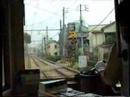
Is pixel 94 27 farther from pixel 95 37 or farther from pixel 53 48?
pixel 53 48

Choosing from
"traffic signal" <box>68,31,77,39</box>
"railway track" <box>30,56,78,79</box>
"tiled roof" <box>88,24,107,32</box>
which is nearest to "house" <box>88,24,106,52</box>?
"tiled roof" <box>88,24,107,32</box>

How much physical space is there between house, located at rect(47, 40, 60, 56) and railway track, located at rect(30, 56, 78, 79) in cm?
20

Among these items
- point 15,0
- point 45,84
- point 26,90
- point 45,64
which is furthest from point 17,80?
point 45,64

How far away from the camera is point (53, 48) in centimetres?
582

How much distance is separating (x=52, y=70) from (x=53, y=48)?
628 millimetres

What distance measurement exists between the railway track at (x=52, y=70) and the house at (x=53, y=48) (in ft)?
0.65

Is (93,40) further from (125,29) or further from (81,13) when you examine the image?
(125,29)

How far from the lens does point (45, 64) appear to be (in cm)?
606

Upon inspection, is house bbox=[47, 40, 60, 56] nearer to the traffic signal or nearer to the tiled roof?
the traffic signal

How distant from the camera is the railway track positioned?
5.39 metres

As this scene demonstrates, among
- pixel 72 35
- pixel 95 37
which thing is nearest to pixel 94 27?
pixel 95 37

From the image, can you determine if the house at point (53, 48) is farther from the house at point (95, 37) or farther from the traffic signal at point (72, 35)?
the house at point (95, 37)

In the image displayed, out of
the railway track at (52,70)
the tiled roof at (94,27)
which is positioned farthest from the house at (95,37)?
the railway track at (52,70)

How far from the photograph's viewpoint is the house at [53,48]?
18.3ft
